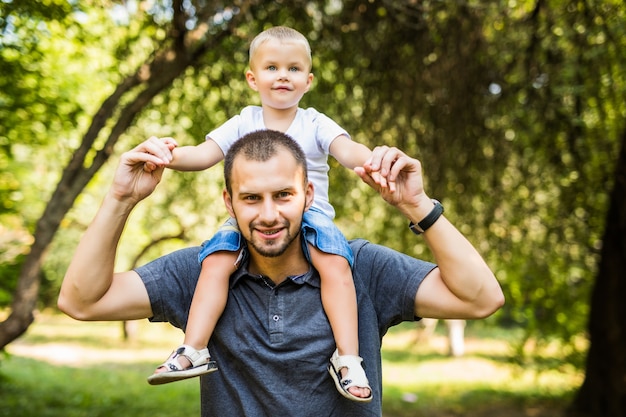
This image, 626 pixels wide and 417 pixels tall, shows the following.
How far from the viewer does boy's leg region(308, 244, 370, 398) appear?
2252mm

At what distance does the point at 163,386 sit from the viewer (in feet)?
37.5

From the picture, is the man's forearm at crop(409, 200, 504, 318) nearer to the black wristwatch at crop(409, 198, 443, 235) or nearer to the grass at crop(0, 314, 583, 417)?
the black wristwatch at crop(409, 198, 443, 235)

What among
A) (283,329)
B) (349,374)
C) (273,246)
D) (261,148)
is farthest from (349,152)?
(349,374)

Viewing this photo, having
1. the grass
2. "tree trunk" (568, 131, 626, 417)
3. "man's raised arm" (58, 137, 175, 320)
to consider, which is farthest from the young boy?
the grass

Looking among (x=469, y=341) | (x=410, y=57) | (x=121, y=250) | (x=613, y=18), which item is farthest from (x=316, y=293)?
(x=469, y=341)

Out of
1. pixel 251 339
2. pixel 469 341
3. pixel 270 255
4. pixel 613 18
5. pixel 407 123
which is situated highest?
pixel 613 18

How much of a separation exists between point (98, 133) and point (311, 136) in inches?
123

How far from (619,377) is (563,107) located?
2908mm

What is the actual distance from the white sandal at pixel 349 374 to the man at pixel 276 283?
82 mm

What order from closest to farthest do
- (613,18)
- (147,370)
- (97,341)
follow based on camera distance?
(613,18), (147,370), (97,341)

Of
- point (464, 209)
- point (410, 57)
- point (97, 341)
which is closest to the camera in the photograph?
point (410, 57)

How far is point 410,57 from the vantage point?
6.94m

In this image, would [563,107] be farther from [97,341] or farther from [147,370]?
[97,341]

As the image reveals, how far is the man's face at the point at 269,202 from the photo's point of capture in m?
2.15
